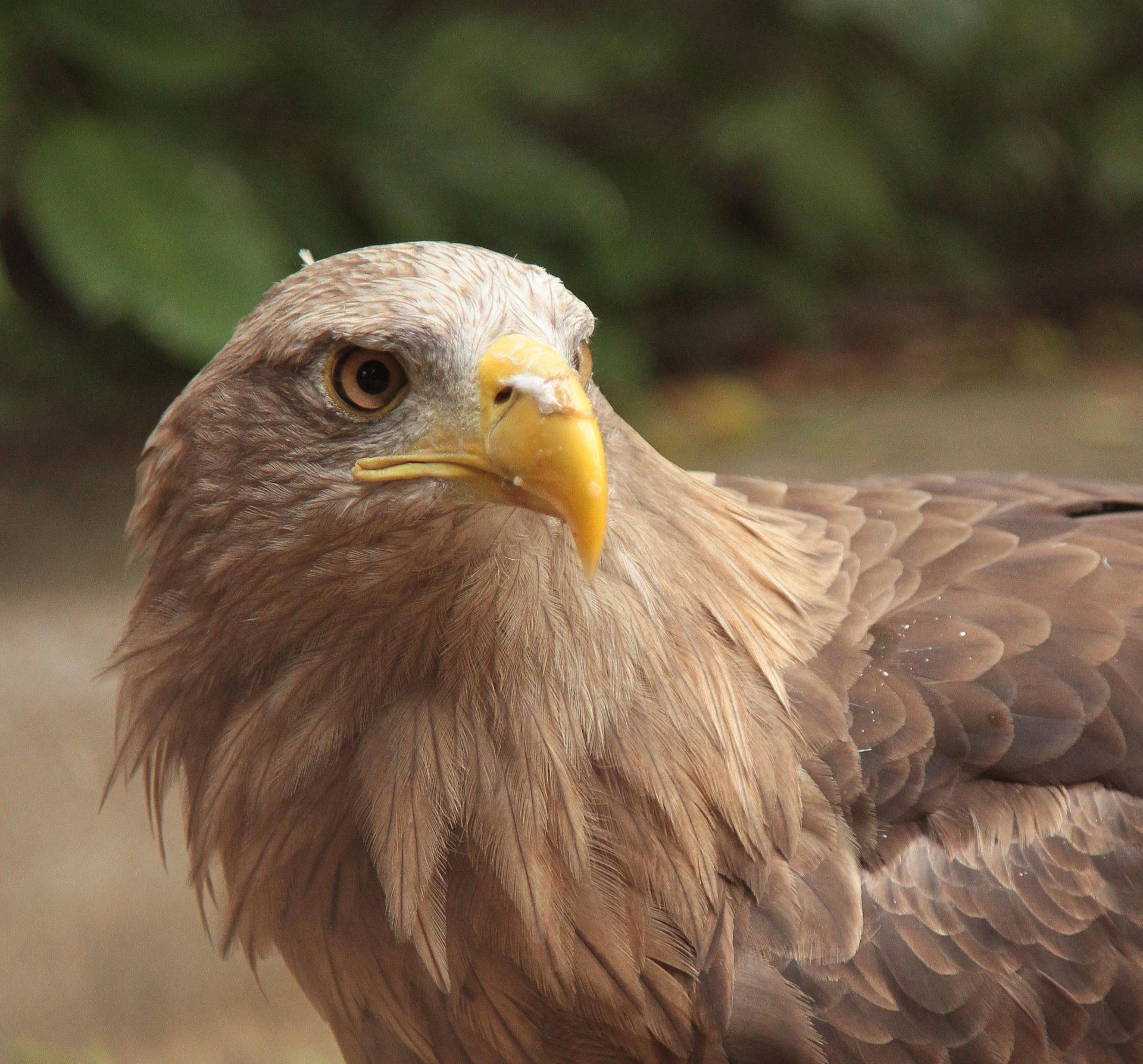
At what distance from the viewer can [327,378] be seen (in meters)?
1.84

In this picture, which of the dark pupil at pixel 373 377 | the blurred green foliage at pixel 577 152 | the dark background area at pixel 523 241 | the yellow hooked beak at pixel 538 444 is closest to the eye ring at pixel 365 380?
the dark pupil at pixel 373 377

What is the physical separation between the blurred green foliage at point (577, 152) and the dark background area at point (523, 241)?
0.05 ft

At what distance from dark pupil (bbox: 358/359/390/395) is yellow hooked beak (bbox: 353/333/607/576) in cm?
14

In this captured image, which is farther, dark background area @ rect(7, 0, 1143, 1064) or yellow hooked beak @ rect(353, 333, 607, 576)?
dark background area @ rect(7, 0, 1143, 1064)

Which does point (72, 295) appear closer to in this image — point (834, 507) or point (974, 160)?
point (834, 507)

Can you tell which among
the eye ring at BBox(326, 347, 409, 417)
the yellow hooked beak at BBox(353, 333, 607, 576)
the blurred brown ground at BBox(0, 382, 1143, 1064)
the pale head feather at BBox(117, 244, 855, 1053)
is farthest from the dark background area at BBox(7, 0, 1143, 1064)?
the yellow hooked beak at BBox(353, 333, 607, 576)

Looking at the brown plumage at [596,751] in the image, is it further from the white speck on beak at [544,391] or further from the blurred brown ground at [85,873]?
the blurred brown ground at [85,873]

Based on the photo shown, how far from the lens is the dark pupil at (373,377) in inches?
71.6

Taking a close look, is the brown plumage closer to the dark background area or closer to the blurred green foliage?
the dark background area

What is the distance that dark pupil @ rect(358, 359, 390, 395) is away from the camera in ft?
5.97

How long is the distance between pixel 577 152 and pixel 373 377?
539 centimetres

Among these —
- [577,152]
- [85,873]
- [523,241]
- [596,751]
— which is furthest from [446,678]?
[577,152]

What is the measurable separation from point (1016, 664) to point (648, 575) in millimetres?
606

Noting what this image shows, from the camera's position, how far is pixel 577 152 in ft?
22.9
